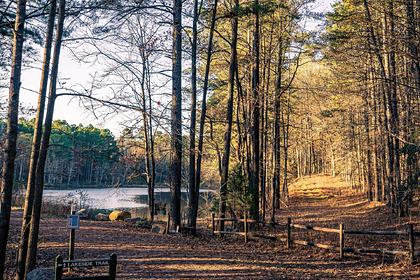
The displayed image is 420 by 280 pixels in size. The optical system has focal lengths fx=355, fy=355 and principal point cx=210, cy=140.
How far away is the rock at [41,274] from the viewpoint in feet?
20.0

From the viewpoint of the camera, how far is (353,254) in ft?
32.3

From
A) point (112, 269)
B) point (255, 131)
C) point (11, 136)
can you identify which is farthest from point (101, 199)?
point (112, 269)

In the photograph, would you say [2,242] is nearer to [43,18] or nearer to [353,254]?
[43,18]

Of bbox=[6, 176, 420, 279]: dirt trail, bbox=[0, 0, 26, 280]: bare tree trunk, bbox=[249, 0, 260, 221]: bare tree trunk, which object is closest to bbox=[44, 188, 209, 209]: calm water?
bbox=[6, 176, 420, 279]: dirt trail

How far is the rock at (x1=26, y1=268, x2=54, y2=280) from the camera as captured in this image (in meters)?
6.11

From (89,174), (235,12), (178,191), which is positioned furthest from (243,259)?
(89,174)

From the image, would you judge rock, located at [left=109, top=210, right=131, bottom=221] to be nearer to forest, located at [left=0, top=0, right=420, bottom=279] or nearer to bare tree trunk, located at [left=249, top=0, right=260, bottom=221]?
forest, located at [left=0, top=0, right=420, bottom=279]

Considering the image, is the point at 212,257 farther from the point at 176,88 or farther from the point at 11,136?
the point at 176,88

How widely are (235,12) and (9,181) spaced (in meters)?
9.87

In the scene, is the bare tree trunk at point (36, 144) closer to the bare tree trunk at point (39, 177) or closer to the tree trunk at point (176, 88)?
the bare tree trunk at point (39, 177)

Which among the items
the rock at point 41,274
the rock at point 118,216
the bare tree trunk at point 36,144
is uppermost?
the bare tree trunk at point 36,144

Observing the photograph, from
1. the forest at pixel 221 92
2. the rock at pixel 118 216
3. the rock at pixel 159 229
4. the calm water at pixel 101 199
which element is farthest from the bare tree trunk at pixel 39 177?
the rock at pixel 118 216

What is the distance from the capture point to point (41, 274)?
20.3 ft

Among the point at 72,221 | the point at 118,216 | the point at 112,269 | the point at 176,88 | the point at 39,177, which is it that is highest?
the point at 176,88
